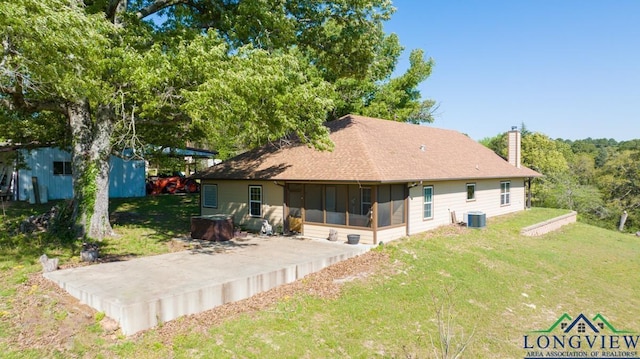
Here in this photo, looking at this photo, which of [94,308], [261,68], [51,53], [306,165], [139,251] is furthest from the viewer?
[306,165]

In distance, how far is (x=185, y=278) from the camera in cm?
919

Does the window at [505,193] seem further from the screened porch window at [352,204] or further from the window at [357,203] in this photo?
the window at [357,203]

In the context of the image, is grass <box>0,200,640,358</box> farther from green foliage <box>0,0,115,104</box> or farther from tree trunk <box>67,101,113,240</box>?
green foliage <box>0,0,115,104</box>

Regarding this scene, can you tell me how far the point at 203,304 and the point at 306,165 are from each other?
8445 mm

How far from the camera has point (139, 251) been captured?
483 inches

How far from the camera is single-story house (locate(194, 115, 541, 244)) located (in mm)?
14258

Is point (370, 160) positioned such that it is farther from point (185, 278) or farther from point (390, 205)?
point (185, 278)

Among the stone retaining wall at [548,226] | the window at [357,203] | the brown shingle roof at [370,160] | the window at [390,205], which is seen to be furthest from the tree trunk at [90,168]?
the stone retaining wall at [548,226]

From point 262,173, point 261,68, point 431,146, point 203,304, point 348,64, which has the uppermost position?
point 348,64

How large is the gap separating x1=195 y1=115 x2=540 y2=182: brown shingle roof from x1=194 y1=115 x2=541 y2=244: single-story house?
50 millimetres

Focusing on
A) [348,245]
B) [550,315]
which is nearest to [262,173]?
[348,245]

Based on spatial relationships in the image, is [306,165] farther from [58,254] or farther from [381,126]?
[58,254]

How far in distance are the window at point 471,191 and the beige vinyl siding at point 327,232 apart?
24.7ft

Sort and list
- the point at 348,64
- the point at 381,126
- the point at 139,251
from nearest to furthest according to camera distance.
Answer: the point at 139,251 → the point at 348,64 → the point at 381,126
